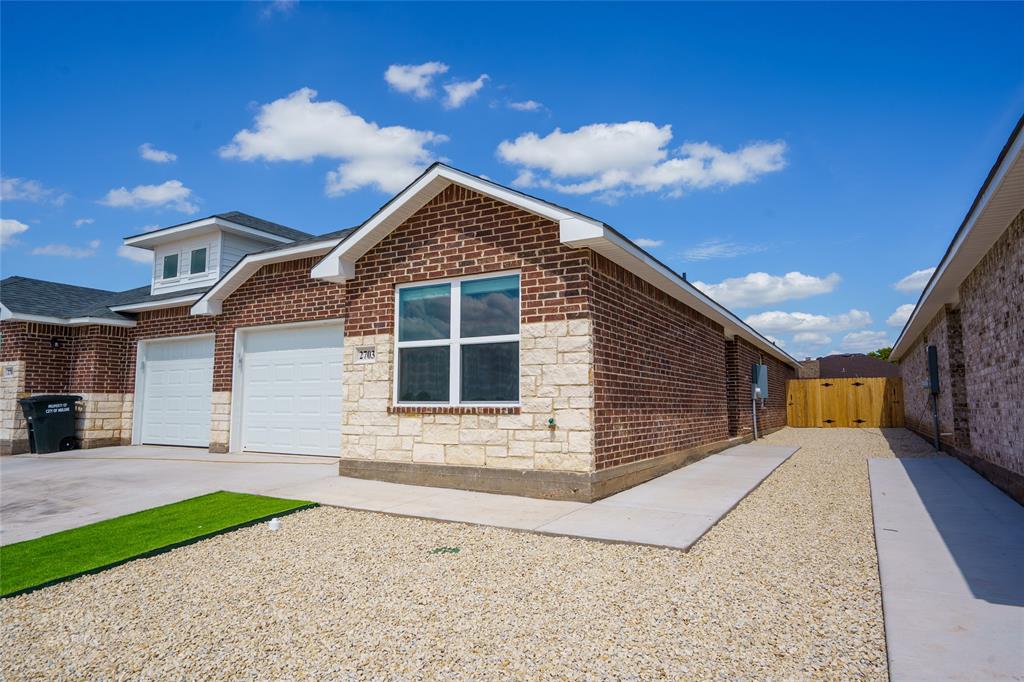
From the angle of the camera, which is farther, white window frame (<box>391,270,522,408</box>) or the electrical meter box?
the electrical meter box

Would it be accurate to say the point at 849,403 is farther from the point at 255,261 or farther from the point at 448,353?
the point at 255,261

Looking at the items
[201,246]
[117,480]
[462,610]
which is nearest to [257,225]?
[201,246]

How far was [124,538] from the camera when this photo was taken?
588cm

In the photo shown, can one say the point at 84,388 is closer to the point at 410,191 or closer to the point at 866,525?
the point at 410,191

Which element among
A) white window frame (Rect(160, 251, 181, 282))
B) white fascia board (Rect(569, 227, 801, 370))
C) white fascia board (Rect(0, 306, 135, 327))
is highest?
white window frame (Rect(160, 251, 181, 282))

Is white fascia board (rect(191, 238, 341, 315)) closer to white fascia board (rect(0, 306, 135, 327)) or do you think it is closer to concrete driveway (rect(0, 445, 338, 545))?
white fascia board (rect(0, 306, 135, 327))

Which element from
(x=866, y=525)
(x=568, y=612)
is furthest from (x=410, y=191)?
(x=866, y=525)

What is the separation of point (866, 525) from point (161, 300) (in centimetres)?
1417

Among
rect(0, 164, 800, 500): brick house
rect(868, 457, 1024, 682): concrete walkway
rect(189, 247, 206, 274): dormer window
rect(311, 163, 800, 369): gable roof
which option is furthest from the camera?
rect(189, 247, 206, 274): dormer window

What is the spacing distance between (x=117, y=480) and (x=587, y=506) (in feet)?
23.6

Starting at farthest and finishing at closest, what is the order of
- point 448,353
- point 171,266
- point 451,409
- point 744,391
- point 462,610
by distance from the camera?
point 744,391, point 171,266, point 448,353, point 451,409, point 462,610

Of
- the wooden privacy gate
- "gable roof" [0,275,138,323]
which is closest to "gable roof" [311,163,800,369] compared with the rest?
"gable roof" [0,275,138,323]

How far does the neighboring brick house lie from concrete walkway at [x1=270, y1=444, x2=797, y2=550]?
312 centimetres

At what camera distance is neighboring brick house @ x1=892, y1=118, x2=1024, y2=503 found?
629cm
